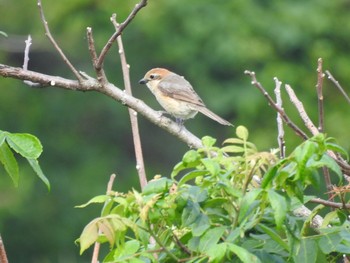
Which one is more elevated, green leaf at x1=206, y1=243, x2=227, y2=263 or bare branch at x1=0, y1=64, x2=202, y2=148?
bare branch at x1=0, y1=64, x2=202, y2=148

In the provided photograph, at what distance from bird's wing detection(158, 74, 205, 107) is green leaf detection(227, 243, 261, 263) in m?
5.27

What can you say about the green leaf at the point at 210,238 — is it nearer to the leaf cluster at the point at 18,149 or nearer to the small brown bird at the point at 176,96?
the leaf cluster at the point at 18,149

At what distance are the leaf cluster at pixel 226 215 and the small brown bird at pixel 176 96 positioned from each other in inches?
191

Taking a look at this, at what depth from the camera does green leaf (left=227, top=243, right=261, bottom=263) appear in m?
2.27

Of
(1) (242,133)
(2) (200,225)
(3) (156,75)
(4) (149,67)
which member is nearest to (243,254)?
(2) (200,225)

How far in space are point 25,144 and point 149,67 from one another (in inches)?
685

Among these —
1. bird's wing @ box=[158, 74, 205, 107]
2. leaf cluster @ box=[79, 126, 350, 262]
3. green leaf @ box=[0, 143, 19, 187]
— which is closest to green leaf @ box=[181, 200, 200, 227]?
leaf cluster @ box=[79, 126, 350, 262]

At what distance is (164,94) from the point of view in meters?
7.77

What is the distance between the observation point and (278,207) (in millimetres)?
2260

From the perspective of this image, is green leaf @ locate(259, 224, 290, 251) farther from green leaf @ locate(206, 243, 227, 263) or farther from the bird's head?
the bird's head

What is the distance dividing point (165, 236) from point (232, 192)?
0.77ft

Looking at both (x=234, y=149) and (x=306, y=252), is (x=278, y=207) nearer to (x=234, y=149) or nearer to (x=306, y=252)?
(x=306, y=252)

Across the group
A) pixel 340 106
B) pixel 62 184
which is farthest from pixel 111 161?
pixel 340 106

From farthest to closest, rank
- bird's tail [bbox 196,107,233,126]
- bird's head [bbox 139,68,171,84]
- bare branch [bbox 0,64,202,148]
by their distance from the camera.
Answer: bird's head [bbox 139,68,171,84]
bird's tail [bbox 196,107,233,126]
bare branch [bbox 0,64,202,148]
